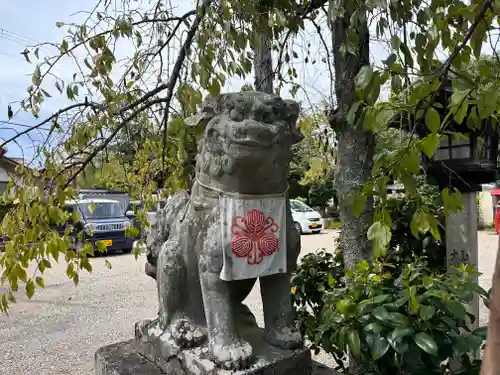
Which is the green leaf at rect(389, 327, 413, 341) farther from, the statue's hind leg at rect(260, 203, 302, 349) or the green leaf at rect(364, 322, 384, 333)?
the statue's hind leg at rect(260, 203, 302, 349)

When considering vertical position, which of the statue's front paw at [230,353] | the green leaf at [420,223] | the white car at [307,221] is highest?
the green leaf at [420,223]

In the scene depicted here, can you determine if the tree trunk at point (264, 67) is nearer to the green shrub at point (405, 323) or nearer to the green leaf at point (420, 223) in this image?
the green shrub at point (405, 323)

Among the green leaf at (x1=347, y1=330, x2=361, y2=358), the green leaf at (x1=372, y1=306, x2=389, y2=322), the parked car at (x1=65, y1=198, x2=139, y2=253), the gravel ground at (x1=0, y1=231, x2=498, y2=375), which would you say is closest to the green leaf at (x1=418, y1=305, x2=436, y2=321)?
the green leaf at (x1=372, y1=306, x2=389, y2=322)

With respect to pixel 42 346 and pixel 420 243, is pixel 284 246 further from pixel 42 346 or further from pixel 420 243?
pixel 42 346

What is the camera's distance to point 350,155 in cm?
224

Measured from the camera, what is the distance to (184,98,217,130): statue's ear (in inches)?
67.9

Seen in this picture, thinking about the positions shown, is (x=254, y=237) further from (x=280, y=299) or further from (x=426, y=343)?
(x=426, y=343)

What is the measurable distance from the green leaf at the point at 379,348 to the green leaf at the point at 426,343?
0.10 metres

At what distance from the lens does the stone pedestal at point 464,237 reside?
2.59m

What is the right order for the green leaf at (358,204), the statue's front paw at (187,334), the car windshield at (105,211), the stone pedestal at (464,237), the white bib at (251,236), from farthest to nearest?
the car windshield at (105,211)
the stone pedestal at (464,237)
the statue's front paw at (187,334)
the white bib at (251,236)
the green leaf at (358,204)

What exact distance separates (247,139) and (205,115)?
10.1 inches

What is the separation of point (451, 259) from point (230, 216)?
161cm

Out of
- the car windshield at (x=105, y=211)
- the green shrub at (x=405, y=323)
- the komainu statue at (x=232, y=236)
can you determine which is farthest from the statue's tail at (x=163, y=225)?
the car windshield at (x=105, y=211)

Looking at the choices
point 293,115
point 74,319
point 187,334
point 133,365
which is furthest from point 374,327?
point 74,319
